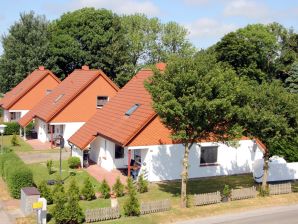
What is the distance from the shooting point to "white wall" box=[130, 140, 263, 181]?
28.3 meters

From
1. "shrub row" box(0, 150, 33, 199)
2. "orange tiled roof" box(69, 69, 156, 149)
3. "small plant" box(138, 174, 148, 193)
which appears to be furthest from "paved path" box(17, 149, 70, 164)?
"small plant" box(138, 174, 148, 193)

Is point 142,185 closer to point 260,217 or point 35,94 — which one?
point 260,217

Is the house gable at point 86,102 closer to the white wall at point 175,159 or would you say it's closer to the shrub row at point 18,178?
the white wall at point 175,159

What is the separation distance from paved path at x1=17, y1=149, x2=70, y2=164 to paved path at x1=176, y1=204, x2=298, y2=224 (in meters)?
18.1

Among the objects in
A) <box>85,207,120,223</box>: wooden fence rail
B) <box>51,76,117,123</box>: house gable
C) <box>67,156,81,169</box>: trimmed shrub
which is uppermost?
<box>51,76,117,123</box>: house gable

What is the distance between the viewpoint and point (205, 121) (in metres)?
21.4

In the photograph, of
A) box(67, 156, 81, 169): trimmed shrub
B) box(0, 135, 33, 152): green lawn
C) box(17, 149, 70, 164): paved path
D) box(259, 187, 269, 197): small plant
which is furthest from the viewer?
box(0, 135, 33, 152): green lawn

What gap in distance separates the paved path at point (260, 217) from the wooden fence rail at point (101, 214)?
3267 millimetres

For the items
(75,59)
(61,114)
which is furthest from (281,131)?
(75,59)

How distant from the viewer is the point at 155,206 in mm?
21500

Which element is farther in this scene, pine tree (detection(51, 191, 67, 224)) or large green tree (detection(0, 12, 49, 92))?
large green tree (detection(0, 12, 49, 92))

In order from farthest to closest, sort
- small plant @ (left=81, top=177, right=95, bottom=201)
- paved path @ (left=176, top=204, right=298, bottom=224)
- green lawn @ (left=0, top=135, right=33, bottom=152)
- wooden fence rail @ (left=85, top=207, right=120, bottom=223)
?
green lawn @ (left=0, top=135, right=33, bottom=152), small plant @ (left=81, top=177, right=95, bottom=201), paved path @ (left=176, top=204, right=298, bottom=224), wooden fence rail @ (left=85, top=207, right=120, bottom=223)

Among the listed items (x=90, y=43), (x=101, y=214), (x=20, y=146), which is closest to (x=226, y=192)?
(x=101, y=214)

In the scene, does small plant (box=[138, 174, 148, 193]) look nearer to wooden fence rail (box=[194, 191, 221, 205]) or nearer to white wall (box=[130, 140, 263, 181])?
white wall (box=[130, 140, 263, 181])
